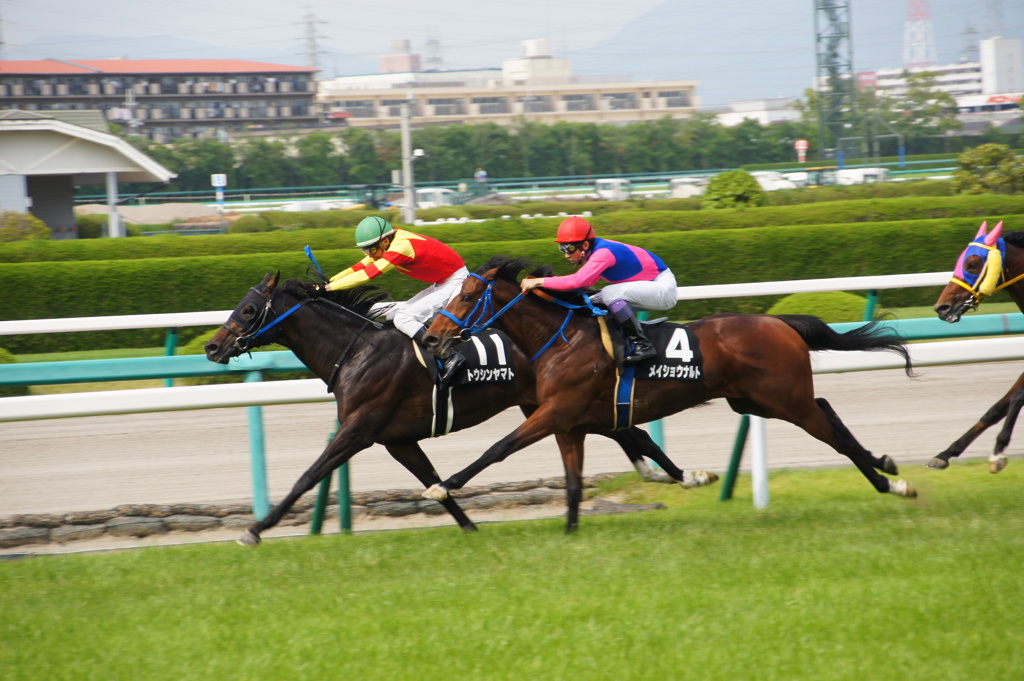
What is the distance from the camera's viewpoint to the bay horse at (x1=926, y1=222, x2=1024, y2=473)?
536 cm

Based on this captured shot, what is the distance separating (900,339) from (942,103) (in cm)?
5992

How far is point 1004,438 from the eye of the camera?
17.3 feet

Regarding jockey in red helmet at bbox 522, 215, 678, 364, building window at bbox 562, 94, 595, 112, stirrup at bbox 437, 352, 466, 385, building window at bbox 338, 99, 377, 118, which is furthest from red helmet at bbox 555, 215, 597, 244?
building window at bbox 338, 99, 377, 118

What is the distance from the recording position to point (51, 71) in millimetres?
69625

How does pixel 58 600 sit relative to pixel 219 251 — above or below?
below

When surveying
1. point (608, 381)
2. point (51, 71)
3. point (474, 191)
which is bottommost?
point (608, 381)

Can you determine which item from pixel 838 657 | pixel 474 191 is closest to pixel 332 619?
pixel 838 657

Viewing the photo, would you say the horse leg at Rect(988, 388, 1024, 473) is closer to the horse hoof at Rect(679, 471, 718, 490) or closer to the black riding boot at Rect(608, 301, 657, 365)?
the horse hoof at Rect(679, 471, 718, 490)

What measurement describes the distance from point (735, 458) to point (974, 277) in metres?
1.58

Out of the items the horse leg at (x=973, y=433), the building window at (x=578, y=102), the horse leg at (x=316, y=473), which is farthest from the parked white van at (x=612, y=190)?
the building window at (x=578, y=102)

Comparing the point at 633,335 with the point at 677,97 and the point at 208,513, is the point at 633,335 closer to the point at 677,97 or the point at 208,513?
the point at 208,513

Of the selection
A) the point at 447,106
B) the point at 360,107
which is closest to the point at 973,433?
the point at 447,106

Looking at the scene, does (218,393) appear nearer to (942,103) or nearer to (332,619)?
(332,619)

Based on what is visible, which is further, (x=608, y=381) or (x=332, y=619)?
(x=608, y=381)
